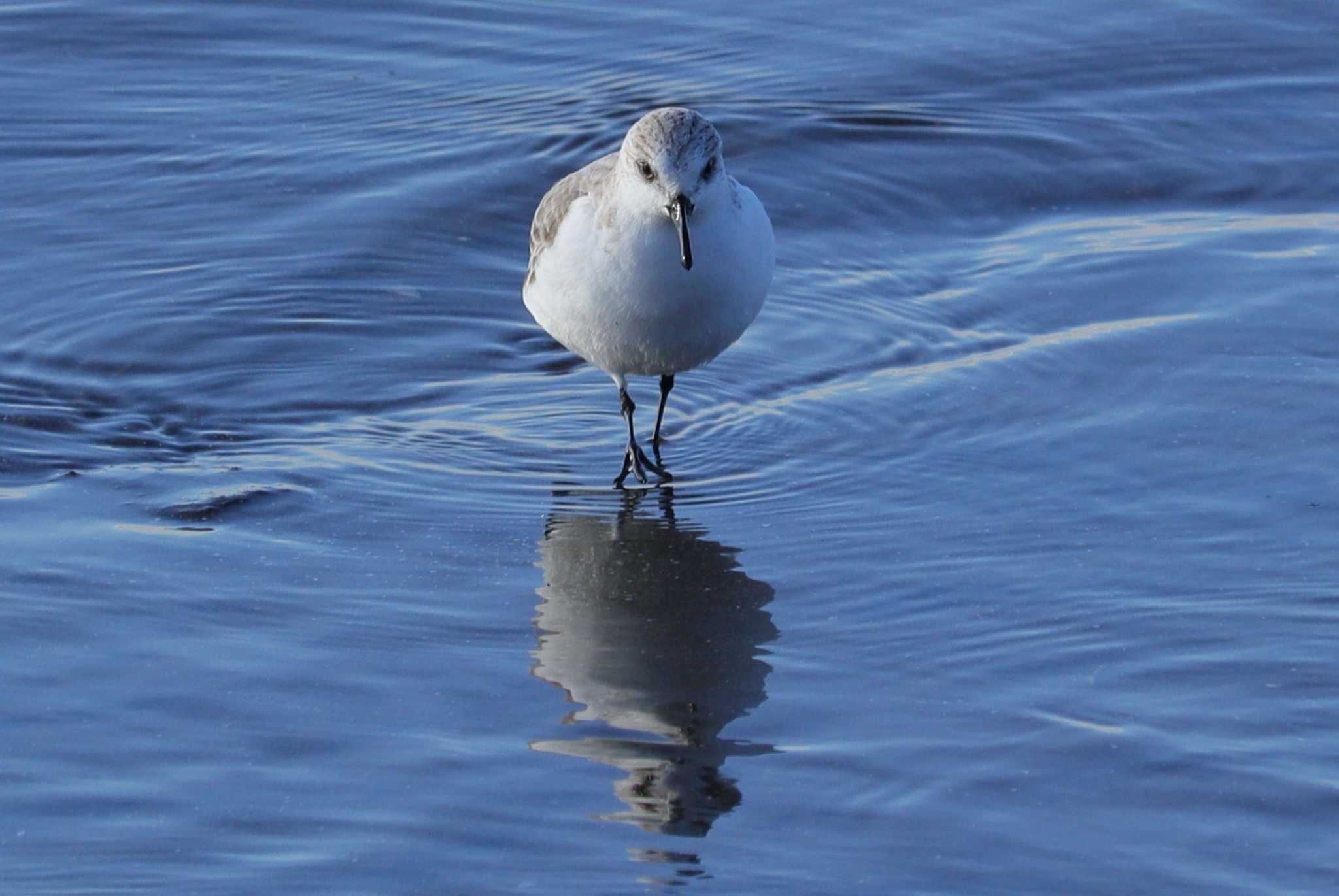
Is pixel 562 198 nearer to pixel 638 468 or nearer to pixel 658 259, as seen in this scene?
pixel 658 259

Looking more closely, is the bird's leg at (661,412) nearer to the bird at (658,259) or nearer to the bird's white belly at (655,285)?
the bird at (658,259)

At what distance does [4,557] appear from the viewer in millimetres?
4895

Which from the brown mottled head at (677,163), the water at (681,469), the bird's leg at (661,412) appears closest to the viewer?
the water at (681,469)

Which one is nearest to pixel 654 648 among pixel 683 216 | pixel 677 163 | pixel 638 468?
pixel 638 468

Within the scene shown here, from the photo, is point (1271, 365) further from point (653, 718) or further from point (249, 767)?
point (249, 767)

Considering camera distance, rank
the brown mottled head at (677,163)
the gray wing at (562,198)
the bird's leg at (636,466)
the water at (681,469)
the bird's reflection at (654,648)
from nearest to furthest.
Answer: the water at (681,469) < the bird's reflection at (654,648) < the brown mottled head at (677,163) < the bird's leg at (636,466) < the gray wing at (562,198)

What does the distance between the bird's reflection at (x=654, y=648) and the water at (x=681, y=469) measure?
2 centimetres

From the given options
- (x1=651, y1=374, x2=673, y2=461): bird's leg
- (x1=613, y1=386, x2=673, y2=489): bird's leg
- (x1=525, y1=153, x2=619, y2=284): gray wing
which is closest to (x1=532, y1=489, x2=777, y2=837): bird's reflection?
(x1=613, y1=386, x2=673, y2=489): bird's leg

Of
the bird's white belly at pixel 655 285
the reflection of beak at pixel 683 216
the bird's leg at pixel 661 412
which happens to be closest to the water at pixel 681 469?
the bird's leg at pixel 661 412

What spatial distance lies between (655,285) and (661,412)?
716 mm

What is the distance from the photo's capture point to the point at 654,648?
4.58 meters

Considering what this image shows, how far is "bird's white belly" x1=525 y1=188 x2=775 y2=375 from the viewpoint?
533 centimetres

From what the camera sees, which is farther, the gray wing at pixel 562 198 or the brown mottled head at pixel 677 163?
the gray wing at pixel 562 198

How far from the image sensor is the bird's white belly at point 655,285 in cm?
533
